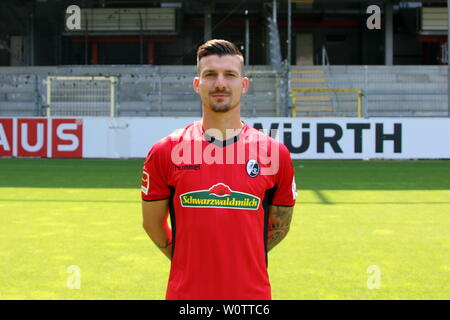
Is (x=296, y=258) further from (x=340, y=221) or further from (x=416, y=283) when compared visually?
(x=340, y=221)

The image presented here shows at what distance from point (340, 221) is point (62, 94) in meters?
15.6

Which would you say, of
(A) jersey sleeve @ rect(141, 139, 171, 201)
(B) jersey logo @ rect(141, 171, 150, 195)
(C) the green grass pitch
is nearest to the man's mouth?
(A) jersey sleeve @ rect(141, 139, 171, 201)

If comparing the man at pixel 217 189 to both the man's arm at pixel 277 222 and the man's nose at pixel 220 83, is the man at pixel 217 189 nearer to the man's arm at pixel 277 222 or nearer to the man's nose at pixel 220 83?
the man's nose at pixel 220 83

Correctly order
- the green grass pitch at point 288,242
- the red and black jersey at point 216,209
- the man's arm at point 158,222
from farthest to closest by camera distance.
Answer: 1. the green grass pitch at point 288,242
2. the man's arm at point 158,222
3. the red and black jersey at point 216,209

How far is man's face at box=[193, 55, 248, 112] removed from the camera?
270 cm

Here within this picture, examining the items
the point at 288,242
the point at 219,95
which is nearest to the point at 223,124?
the point at 219,95

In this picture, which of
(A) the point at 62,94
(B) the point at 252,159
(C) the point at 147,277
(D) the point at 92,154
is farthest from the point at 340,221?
(A) the point at 62,94

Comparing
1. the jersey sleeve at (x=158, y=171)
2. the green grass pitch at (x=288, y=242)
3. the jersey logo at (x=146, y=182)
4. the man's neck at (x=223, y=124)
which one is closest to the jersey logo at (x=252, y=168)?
the man's neck at (x=223, y=124)

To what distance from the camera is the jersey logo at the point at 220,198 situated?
2.69m

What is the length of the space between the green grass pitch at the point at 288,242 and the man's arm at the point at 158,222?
2120 millimetres

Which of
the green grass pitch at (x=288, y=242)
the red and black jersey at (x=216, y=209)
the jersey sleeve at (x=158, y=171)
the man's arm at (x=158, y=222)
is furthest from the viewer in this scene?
the green grass pitch at (x=288, y=242)

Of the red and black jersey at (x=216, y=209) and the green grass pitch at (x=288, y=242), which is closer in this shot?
the red and black jersey at (x=216, y=209)

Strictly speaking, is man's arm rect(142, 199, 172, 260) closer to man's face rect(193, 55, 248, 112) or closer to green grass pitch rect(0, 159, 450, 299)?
man's face rect(193, 55, 248, 112)

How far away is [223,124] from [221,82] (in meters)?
0.18
